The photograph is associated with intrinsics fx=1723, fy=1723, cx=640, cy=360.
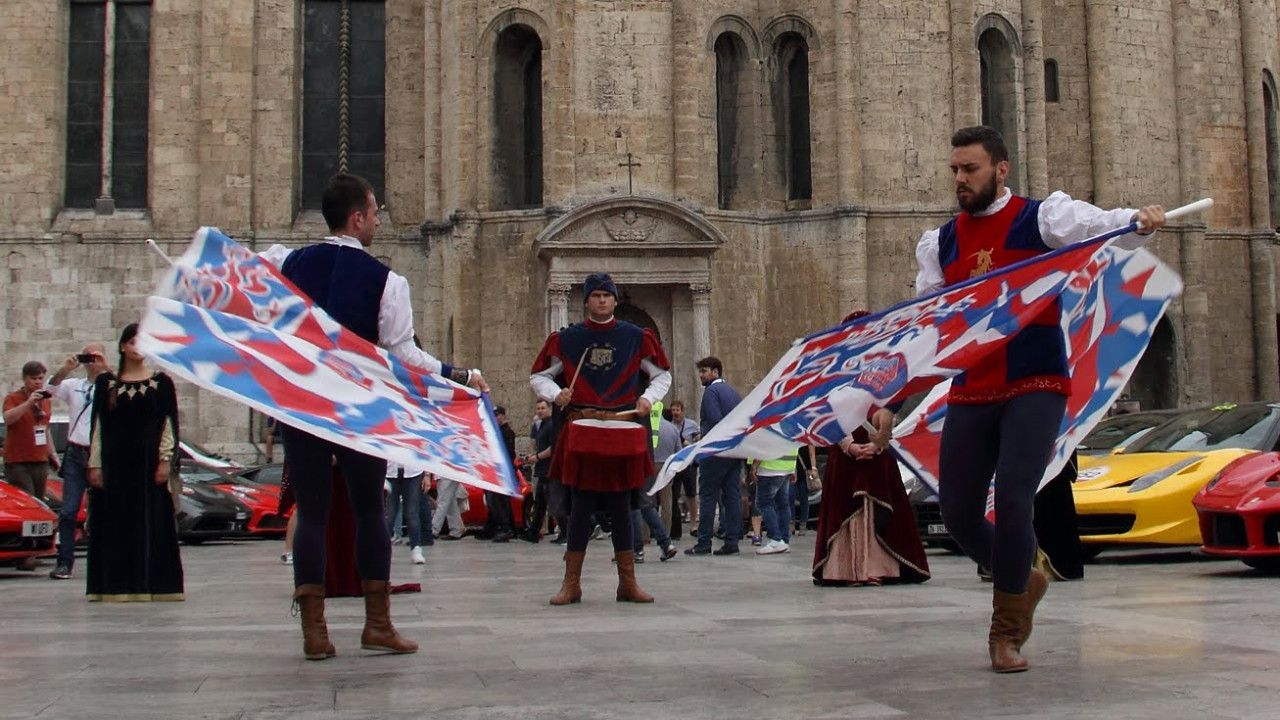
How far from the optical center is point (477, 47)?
30.9m

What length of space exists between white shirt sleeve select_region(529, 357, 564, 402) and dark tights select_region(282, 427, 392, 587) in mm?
2981

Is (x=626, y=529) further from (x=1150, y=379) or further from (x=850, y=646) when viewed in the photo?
(x=1150, y=379)

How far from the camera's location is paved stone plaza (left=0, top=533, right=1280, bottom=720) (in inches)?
231

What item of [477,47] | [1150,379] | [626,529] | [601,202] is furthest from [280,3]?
[626,529]

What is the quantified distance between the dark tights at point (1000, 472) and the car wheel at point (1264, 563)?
554cm

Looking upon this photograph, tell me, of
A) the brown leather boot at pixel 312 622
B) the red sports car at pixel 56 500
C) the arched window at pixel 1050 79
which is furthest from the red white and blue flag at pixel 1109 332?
the arched window at pixel 1050 79

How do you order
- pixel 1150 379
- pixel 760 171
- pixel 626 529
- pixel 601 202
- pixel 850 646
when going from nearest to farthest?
pixel 850 646 < pixel 626 529 < pixel 601 202 < pixel 760 171 < pixel 1150 379

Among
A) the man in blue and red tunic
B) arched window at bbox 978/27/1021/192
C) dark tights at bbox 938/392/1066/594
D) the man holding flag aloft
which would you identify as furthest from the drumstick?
arched window at bbox 978/27/1021/192

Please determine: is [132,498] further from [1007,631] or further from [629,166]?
[629,166]

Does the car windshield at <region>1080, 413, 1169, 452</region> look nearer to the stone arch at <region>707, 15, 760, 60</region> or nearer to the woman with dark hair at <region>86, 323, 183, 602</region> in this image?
the woman with dark hair at <region>86, 323, 183, 602</region>

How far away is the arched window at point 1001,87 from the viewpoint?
110 feet

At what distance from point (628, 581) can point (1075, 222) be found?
173 inches

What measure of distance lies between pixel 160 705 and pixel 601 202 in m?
23.9

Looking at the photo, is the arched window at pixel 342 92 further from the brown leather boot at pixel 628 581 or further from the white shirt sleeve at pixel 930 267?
the white shirt sleeve at pixel 930 267
